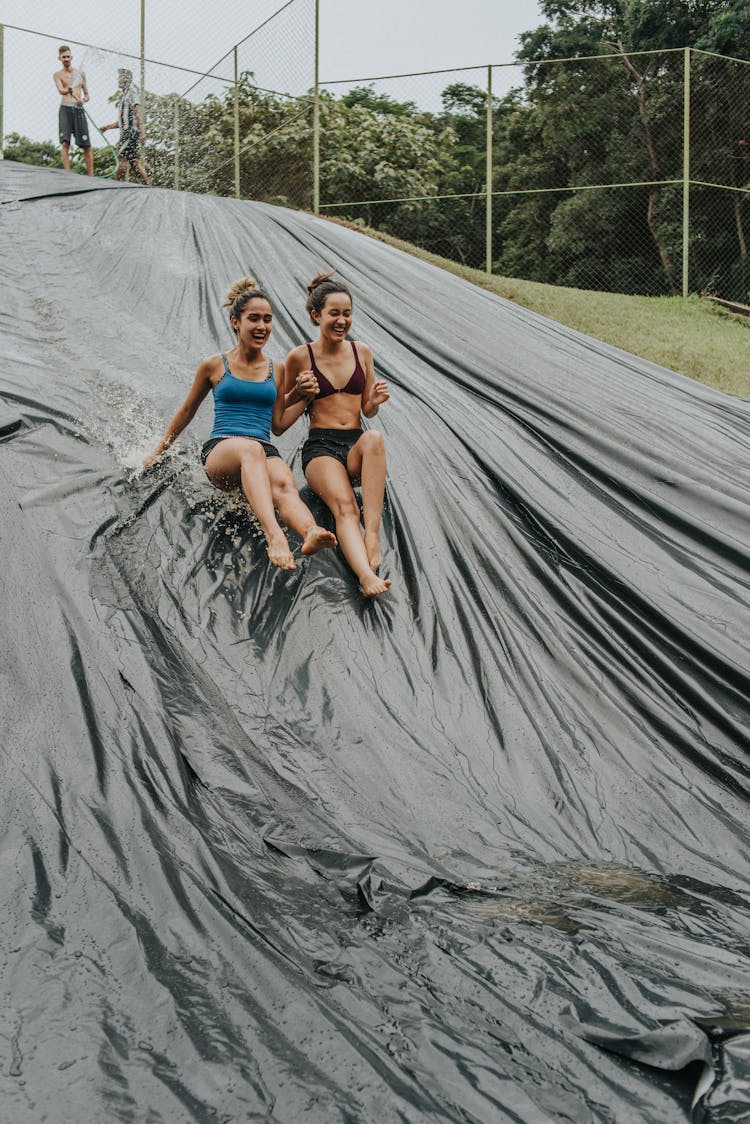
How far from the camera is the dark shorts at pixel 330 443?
425 cm

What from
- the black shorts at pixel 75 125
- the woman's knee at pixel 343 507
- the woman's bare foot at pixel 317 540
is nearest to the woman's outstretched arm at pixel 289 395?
the woman's knee at pixel 343 507

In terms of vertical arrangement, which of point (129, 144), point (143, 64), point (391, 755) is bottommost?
point (391, 755)

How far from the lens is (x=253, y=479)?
396cm

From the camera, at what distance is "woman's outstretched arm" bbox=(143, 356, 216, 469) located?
428 cm

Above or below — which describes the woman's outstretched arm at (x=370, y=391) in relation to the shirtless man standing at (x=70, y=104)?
Result: below

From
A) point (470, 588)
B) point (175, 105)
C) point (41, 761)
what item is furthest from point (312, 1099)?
point (175, 105)

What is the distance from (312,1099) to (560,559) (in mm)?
2759

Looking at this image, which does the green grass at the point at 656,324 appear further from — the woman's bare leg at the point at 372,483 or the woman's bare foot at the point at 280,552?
the woman's bare foot at the point at 280,552

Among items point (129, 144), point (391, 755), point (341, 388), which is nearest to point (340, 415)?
point (341, 388)

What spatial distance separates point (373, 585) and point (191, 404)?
1.16 metres

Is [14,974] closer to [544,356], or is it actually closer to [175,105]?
[544,356]

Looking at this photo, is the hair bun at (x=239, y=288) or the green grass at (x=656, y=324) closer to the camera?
the hair bun at (x=239, y=288)

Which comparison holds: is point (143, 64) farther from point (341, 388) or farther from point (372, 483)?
point (372, 483)

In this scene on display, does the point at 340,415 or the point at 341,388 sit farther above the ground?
the point at 341,388
